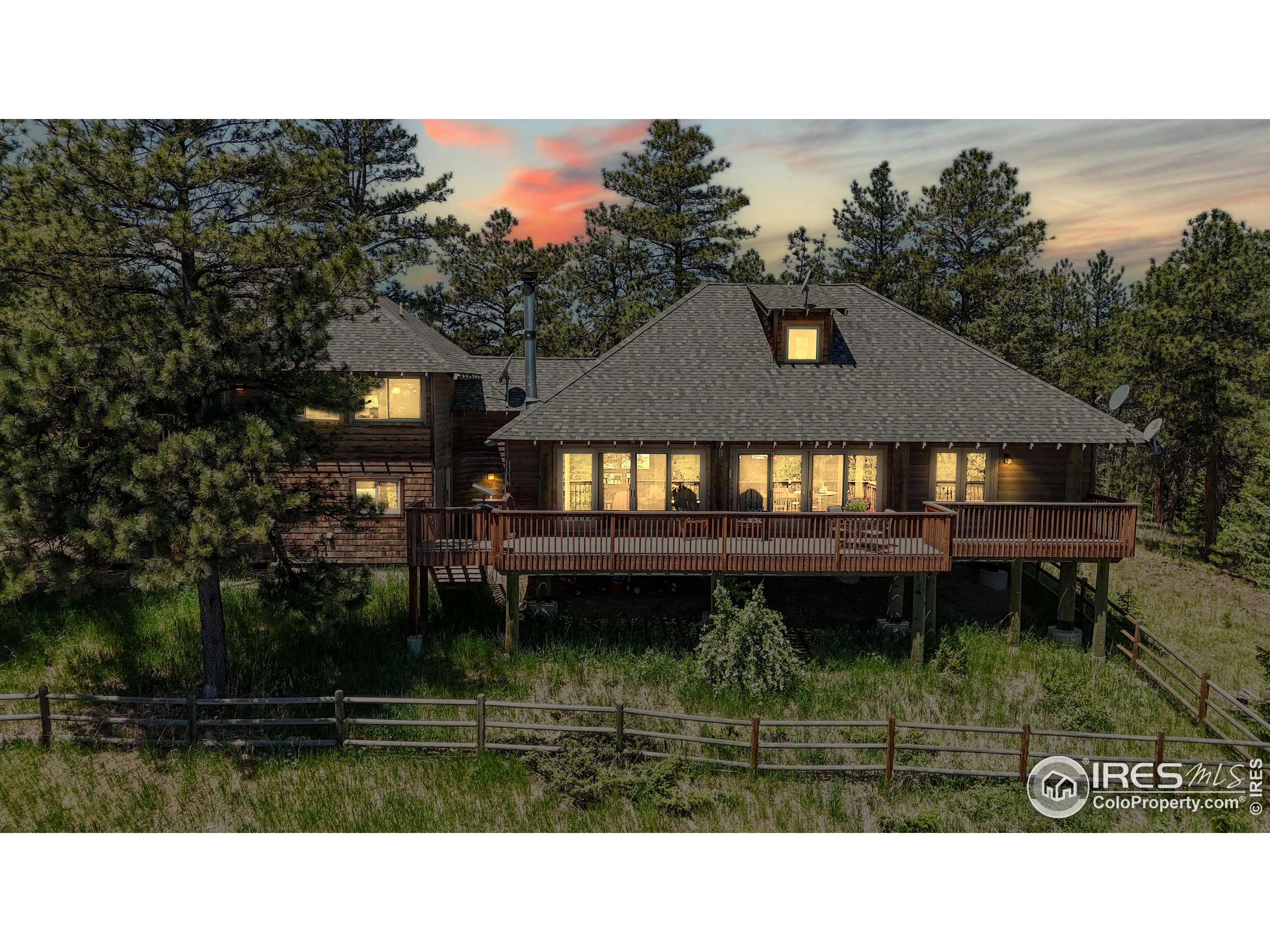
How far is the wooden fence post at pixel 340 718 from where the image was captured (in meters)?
11.7

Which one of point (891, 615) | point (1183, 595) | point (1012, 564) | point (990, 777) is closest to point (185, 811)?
point (990, 777)

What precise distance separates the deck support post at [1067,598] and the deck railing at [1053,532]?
1261 millimetres

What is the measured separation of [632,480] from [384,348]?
9086 mm

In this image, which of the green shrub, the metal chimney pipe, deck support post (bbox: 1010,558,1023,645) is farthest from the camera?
the metal chimney pipe

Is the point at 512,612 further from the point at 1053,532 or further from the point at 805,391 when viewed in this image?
the point at 1053,532

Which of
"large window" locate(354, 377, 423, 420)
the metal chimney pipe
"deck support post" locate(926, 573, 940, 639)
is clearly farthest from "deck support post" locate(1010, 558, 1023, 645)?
"large window" locate(354, 377, 423, 420)

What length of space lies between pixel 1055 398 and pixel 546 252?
2381cm

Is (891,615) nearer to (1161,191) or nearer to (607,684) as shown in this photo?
(607,684)

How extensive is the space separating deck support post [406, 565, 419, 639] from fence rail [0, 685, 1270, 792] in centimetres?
267

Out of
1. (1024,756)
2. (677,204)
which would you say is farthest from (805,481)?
(677,204)

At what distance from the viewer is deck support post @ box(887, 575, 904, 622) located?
16.2 metres

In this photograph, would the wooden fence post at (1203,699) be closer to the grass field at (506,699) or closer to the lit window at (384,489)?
the grass field at (506,699)

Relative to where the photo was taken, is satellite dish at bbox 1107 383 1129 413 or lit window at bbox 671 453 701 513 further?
satellite dish at bbox 1107 383 1129 413

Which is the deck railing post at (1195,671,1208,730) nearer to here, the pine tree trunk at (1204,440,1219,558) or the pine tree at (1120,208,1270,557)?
the pine tree at (1120,208,1270,557)
